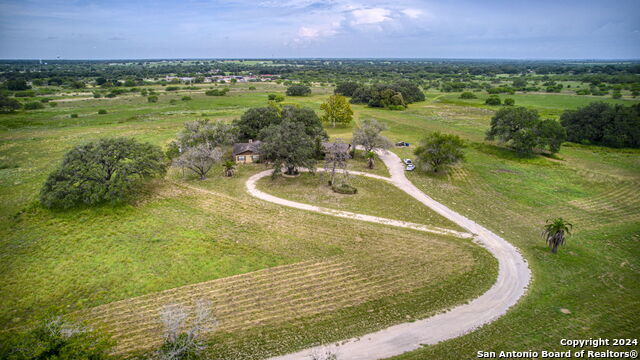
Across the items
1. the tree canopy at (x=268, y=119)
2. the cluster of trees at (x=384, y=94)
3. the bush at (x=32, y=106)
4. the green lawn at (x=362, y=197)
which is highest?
the cluster of trees at (x=384, y=94)

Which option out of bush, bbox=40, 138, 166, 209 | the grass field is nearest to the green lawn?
the grass field

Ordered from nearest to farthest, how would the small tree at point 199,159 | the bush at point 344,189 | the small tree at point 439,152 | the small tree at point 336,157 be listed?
the bush at point 344,189, the small tree at point 199,159, the small tree at point 336,157, the small tree at point 439,152

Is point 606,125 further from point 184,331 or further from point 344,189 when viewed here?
point 184,331

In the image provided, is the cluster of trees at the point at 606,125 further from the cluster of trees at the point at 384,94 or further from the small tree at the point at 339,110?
the small tree at the point at 339,110

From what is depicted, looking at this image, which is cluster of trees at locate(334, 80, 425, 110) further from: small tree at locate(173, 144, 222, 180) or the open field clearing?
the open field clearing

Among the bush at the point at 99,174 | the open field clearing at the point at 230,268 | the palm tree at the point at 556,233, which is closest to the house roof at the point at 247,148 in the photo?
the open field clearing at the point at 230,268
